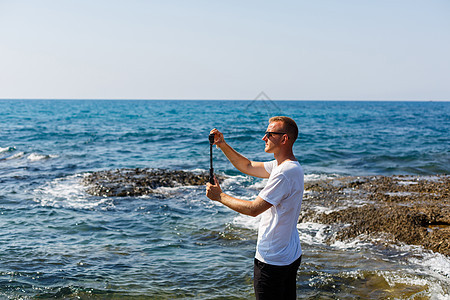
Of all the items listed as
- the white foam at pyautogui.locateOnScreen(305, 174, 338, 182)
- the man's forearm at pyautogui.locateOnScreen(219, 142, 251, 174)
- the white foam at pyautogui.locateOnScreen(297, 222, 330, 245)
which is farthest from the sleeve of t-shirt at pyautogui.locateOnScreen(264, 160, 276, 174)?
the white foam at pyautogui.locateOnScreen(305, 174, 338, 182)

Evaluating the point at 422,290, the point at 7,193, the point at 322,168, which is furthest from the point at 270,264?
the point at 322,168

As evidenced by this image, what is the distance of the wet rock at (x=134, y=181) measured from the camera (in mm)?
13361

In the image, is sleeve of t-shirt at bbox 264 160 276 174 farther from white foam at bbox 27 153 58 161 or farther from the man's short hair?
white foam at bbox 27 153 58 161

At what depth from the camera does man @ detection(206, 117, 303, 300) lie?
3.62 m

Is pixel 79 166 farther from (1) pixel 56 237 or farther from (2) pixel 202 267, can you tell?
(2) pixel 202 267

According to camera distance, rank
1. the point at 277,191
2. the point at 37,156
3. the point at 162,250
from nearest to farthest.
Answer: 1. the point at 277,191
2. the point at 162,250
3. the point at 37,156

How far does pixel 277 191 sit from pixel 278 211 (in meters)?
0.22

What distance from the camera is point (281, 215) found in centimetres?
371

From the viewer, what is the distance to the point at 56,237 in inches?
361

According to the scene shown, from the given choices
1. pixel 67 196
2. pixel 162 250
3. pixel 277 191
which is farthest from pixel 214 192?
pixel 67 196

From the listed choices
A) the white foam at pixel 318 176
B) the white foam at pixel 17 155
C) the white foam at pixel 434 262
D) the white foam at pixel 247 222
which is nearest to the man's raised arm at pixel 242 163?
the white foam at pixel 434 262

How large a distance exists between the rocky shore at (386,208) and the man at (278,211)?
16.9 feet

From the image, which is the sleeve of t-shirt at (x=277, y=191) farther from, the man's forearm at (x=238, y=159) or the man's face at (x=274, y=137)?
the man's forearm at (x=238, y=159)

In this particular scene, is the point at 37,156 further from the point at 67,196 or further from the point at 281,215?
the point at 281,215
